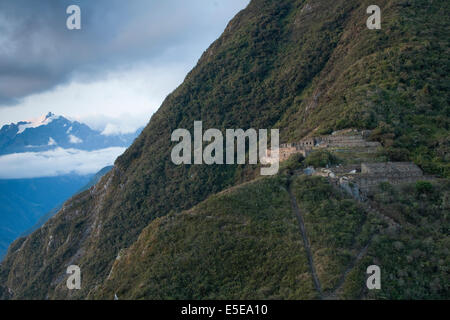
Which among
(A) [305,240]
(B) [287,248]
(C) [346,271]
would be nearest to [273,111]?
(A) [305,240]

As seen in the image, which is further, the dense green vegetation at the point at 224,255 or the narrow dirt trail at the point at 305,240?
the dense green vegetation at the point at 224,255

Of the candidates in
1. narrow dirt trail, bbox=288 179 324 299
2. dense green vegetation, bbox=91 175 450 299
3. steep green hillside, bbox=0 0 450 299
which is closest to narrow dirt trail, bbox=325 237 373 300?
dense green vegetation, bbox=91 175 450 299

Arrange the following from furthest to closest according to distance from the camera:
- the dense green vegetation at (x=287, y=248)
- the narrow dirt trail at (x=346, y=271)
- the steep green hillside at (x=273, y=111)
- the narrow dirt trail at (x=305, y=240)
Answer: the steep green hillside at (x=273, y=111) → the dense green vegetation at (x=287, y=248) → the narrow dirt trail at (x=305, y=240) → the narrow dirt trail at (x=346, y=271)

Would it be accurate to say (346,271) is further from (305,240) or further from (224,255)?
(224,255)

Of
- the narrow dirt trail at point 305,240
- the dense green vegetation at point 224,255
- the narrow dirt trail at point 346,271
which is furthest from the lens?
the dense green vegetation at point 224,255

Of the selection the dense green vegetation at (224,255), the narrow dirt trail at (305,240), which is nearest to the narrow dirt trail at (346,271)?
the narrow dirt trail at (305,240)

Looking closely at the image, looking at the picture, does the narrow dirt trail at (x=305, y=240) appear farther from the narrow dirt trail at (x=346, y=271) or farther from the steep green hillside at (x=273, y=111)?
the narrow dirt trail at (x=346, y=271)

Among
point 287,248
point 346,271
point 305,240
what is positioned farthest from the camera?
point 305,240

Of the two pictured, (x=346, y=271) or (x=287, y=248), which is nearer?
(x=346, y=271)
